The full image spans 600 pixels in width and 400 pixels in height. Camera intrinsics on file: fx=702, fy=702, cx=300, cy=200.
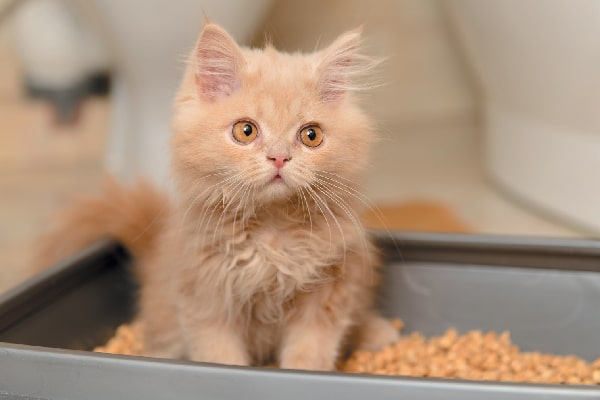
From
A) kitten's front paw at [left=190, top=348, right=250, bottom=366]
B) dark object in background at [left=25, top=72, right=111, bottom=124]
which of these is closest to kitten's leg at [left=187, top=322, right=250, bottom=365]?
kitten's front paw at [left=190, top=348, right=250, bottom=366]

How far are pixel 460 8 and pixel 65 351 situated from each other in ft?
5.82

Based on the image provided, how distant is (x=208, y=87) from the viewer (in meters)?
1.19

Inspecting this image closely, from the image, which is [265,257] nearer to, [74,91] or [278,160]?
[278,160]

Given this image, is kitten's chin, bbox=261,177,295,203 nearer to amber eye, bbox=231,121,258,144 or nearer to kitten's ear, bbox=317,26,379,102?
amber eye, bbox=231,121,258,144

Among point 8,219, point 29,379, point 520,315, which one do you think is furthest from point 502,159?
point 29,379

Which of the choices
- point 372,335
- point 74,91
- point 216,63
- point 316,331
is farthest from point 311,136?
point 74,91

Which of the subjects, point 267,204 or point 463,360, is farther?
point 463,360

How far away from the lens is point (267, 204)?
1.17 m

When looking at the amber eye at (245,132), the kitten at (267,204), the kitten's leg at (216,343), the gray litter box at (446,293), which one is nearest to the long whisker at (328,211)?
the kitten at (267,204)

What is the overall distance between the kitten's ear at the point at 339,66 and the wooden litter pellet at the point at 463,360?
0.53 metres

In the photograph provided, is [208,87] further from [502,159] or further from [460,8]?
[502,159]

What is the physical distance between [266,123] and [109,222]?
2.28 feet

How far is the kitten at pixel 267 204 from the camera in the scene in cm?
111

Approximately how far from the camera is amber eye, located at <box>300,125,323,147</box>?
44.7 inches
